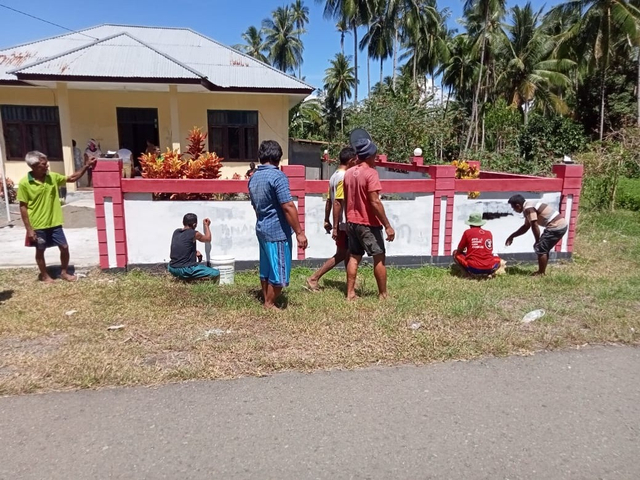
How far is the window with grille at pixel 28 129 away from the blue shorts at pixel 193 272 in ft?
39.4

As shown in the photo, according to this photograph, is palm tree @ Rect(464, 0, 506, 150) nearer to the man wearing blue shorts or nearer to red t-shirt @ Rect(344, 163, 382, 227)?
red t-shirt @ Rect(344, 163, 382, 227)

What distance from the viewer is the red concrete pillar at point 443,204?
273 inches

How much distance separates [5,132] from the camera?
15.1 metres

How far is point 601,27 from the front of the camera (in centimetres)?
2684

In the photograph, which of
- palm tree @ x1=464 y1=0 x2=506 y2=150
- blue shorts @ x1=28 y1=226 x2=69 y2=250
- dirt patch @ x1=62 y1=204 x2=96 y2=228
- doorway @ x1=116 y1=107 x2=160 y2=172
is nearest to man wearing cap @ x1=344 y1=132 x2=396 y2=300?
blue shorts @ x1=28 y1=226 x2=69 y2=250

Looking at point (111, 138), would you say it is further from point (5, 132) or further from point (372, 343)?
point (372, 343)

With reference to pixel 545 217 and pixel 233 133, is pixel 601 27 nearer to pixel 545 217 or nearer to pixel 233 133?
pixel 233 133

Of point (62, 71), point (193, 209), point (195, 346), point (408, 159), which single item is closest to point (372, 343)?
point (195, 346)

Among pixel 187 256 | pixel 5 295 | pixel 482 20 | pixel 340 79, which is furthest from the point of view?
pixel 340 79

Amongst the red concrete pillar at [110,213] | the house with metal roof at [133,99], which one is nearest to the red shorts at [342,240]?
the red concrete pillar at [110,213]

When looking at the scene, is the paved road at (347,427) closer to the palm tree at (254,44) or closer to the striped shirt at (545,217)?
the striped shirt at (545,217)

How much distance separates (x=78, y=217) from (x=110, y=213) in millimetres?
5157

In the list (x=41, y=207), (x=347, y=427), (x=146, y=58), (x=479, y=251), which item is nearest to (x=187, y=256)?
(x=41, y=207)

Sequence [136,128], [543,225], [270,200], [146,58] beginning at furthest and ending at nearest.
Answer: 1. [136,128]
2. [146,58]
3. [543,225]
4. [270,200]
